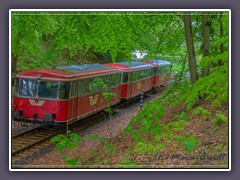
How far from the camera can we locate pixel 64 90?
13.1 metres

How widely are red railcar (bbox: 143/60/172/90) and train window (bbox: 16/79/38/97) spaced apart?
13293mm

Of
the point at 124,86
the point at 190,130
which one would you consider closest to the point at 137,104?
the point at 124,86

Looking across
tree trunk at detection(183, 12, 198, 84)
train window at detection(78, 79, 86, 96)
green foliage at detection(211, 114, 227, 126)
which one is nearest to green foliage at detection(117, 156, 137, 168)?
green foliage at detection(211, 114, 227, 126)

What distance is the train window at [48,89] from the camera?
13.0 metres

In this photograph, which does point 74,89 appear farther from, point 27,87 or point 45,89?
point 27,87

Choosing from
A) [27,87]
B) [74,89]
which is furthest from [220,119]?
[27,87]

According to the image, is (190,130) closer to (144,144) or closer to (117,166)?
(144,144)

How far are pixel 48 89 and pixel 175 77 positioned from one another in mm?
4232

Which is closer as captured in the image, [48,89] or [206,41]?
[206,41]

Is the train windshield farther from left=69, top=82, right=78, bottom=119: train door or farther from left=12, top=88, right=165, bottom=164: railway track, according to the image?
left=12, top=88, right=165, bottom=164: railway track

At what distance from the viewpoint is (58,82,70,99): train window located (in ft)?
42.9

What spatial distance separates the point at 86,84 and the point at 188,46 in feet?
15.3

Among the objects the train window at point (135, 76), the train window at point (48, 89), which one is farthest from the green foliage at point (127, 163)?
the train window at point (135, 76)
